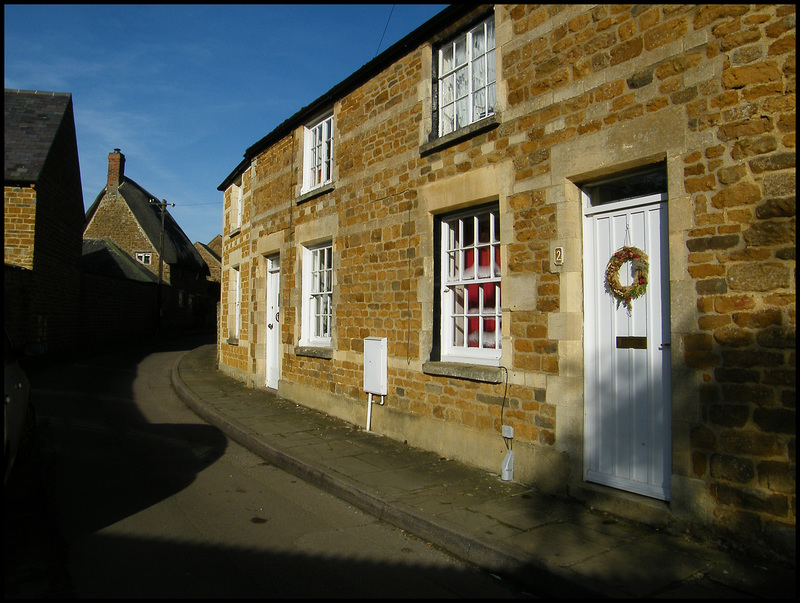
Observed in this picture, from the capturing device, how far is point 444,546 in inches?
175

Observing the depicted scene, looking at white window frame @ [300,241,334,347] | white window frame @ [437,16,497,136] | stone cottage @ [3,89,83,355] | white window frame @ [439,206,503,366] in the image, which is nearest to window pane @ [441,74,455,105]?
white window frame @ [437,16,497,136]

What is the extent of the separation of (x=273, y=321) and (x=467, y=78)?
22.2 feet

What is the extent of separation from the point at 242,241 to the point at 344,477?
8968mm

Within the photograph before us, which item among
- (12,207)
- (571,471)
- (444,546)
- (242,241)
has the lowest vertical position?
(444,546)

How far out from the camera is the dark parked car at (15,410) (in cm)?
433

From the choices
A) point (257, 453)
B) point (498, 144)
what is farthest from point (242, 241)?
point (498, 144)

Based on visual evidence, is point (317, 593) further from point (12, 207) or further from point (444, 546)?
point (12, 207)

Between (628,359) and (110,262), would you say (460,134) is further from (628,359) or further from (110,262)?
(110,262)

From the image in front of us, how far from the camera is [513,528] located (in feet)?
14.9

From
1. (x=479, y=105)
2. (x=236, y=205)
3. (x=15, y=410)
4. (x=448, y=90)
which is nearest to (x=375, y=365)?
(x=479, y=105)

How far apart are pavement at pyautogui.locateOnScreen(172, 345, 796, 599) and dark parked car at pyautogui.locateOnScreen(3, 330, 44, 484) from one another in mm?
2571

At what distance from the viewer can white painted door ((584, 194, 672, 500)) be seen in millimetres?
4754

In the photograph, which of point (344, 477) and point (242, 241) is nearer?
point (344, 477)

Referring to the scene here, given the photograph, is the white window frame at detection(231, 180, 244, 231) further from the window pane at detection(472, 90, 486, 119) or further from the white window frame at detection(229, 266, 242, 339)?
the window pane at detection(472, 90, 486, 119)
